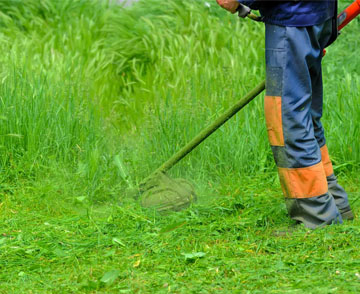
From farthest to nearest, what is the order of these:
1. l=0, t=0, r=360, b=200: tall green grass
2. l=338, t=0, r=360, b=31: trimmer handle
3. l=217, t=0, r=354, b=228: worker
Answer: l=0, t=0, r=360, b=200: tall green grass, l=338, t=0, r=360, b=31: trimmer handle, l=217, t=0, r=354, b=228: worker

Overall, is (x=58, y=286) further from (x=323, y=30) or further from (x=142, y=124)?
(x=142, y=124)

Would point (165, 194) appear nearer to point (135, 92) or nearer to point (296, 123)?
point (296, 123)

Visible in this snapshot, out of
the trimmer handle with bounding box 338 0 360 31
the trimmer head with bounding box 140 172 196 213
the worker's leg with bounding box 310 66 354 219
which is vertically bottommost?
the trimmer head with bounding box 140 172 196 213

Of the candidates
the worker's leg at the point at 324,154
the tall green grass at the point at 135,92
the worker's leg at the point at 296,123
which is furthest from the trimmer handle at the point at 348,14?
the tall green grass at the point at 135,92

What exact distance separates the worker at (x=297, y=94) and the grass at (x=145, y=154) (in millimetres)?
184

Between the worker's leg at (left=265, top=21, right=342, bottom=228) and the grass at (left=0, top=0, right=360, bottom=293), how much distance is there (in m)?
0.16

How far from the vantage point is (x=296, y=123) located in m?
3.70

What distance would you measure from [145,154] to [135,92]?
1.34 metres

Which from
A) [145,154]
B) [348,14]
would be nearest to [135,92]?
[145,154]

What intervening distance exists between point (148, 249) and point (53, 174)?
4.33ft

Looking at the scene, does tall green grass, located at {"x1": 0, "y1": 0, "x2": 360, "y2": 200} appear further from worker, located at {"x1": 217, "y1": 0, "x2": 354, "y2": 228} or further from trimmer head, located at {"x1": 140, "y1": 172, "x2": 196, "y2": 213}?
worker, located at {"x1": 217, "y1": 0, "x2": 354, "y2": 228}

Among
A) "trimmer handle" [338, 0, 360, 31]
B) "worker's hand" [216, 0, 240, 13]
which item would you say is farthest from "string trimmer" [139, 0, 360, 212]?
"trimmer handle" [338, 0, 360, 31]

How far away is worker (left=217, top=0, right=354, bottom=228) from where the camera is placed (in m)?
3.63

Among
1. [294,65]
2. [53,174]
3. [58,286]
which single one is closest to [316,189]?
[294,65]
